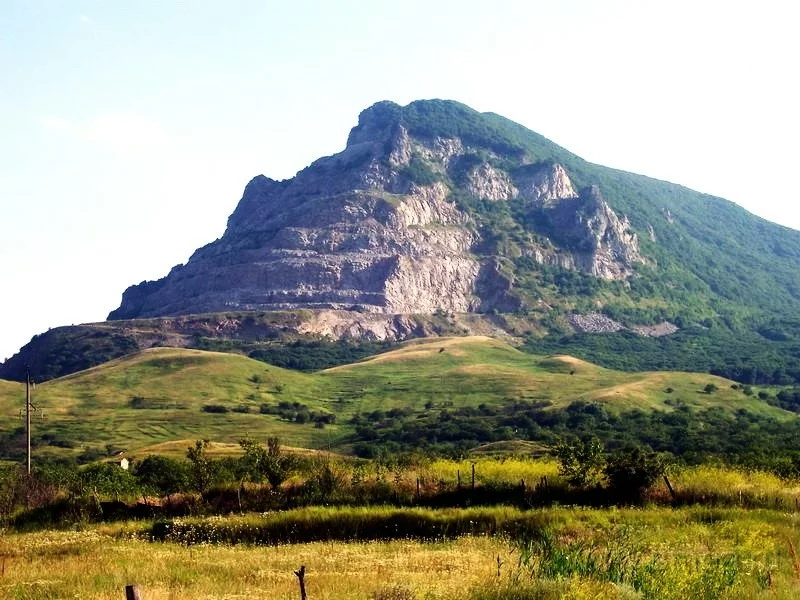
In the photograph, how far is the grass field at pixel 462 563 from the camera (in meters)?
20.3

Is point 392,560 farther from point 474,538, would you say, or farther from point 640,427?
point 640,427

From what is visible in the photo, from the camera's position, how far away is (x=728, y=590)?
20.5m

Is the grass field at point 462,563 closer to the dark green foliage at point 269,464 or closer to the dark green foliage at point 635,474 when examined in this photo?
the dark green foliage at point 635,474

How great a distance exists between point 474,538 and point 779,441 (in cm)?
9115

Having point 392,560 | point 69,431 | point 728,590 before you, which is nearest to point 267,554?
point 392,560

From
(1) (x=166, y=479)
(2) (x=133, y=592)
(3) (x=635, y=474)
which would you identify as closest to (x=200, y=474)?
(1) (x=166, y=479)

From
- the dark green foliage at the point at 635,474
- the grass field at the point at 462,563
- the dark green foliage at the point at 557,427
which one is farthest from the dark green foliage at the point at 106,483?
the dark green foliage at the point at 557,427

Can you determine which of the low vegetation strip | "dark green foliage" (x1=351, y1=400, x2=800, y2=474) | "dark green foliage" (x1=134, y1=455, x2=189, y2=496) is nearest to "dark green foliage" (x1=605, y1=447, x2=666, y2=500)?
the low vegetation strip

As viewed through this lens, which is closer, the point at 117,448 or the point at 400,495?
the point at 400,495

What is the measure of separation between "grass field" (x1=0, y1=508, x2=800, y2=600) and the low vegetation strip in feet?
0.96

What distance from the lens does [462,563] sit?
26.6 m

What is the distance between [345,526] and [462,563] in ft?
38.1

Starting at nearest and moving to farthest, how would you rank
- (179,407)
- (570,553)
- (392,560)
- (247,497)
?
(570,553) → (392,560) → (247,497) → (179,407)

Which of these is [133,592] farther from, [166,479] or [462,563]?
[166,479]
